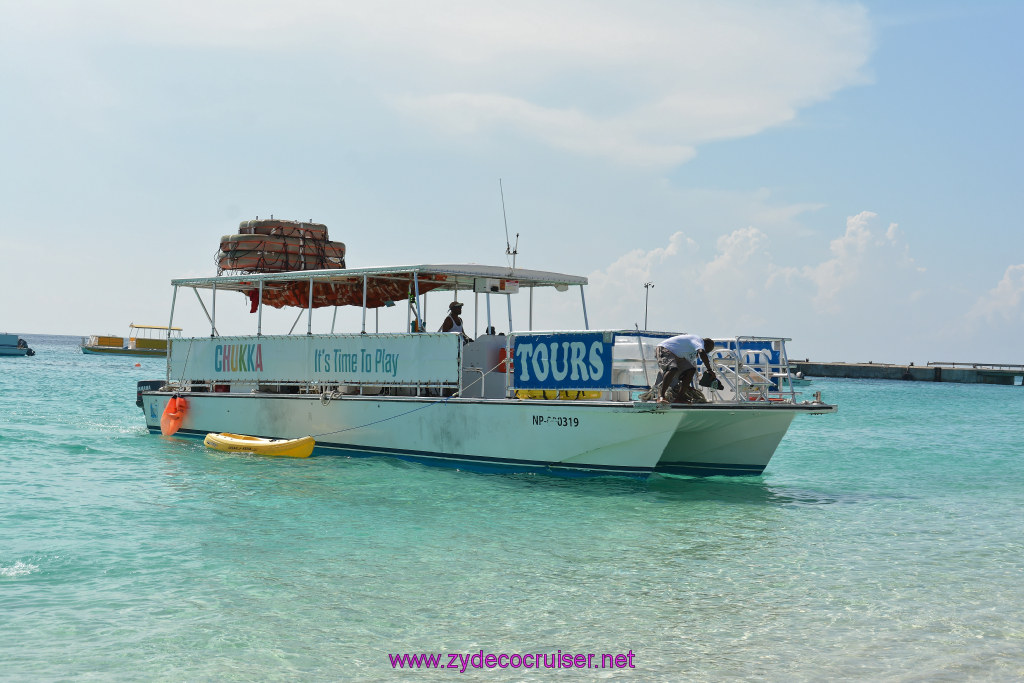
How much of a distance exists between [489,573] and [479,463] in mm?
7005

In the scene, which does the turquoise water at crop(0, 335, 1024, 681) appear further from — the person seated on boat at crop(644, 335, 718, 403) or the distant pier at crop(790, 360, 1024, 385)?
the distant pier at crop(790, 360, 1024, 385)

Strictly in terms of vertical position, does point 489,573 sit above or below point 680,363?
below

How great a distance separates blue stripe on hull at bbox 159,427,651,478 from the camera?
15.5 m

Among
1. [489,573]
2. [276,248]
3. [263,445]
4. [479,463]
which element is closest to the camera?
[489,573]

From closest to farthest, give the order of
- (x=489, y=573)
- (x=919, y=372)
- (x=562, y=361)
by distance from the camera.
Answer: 1. (x=489, y=573)
2. (x=562, y=361)
3. (x=919, y=372)

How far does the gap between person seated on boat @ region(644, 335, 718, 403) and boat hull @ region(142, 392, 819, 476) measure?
264 mm

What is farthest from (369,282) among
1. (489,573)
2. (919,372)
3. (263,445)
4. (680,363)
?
(919,372)

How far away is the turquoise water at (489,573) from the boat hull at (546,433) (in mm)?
399

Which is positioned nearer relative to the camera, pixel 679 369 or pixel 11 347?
pixel 679 369

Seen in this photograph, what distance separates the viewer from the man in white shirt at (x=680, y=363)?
47.9ft

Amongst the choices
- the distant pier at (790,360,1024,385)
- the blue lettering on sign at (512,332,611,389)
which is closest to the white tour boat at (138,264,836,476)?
the blue lettering on sign at (512,332,611,389)

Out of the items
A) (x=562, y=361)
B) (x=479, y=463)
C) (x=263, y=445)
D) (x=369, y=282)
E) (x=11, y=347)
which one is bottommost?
(x=479, y=463)

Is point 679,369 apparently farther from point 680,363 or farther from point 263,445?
point 263,445

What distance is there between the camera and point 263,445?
19.3m
